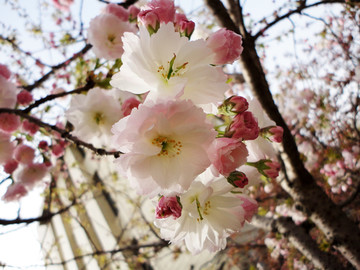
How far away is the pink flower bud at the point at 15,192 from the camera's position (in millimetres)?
2077

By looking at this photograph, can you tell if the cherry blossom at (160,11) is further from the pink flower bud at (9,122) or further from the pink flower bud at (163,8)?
the pink flower bud at (9,122)

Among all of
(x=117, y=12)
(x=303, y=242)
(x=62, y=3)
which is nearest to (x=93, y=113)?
(x=117, y=12)

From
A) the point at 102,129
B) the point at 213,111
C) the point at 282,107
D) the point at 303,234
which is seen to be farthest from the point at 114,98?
the point at 282,107

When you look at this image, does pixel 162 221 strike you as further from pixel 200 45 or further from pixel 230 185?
pixel 200 45

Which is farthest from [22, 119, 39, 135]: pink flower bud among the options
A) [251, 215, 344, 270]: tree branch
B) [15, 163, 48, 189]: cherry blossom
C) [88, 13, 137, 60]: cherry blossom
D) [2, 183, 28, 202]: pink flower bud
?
[251, 215, 344, 270]: tree branch

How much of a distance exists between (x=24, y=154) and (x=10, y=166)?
0.13 meters

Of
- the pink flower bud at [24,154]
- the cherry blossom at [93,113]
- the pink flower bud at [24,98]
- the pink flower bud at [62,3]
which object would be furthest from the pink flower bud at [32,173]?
the pink flower bud at [62,3]

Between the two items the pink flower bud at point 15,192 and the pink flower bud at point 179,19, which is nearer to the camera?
the pink flower bud at point 179,19

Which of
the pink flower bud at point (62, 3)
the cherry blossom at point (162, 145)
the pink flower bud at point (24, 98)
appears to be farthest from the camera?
the pink flower bud at point (62, 3)

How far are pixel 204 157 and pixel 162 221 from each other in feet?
0.82

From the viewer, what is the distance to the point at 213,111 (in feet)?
2.20

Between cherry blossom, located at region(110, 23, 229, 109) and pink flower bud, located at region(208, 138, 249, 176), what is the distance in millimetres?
109

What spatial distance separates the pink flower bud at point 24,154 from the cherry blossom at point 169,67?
1824mm

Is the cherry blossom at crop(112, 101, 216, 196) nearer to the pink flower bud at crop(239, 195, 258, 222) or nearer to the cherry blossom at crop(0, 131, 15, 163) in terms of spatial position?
the pink flower bud at crop(239, 195, 258, 222)
